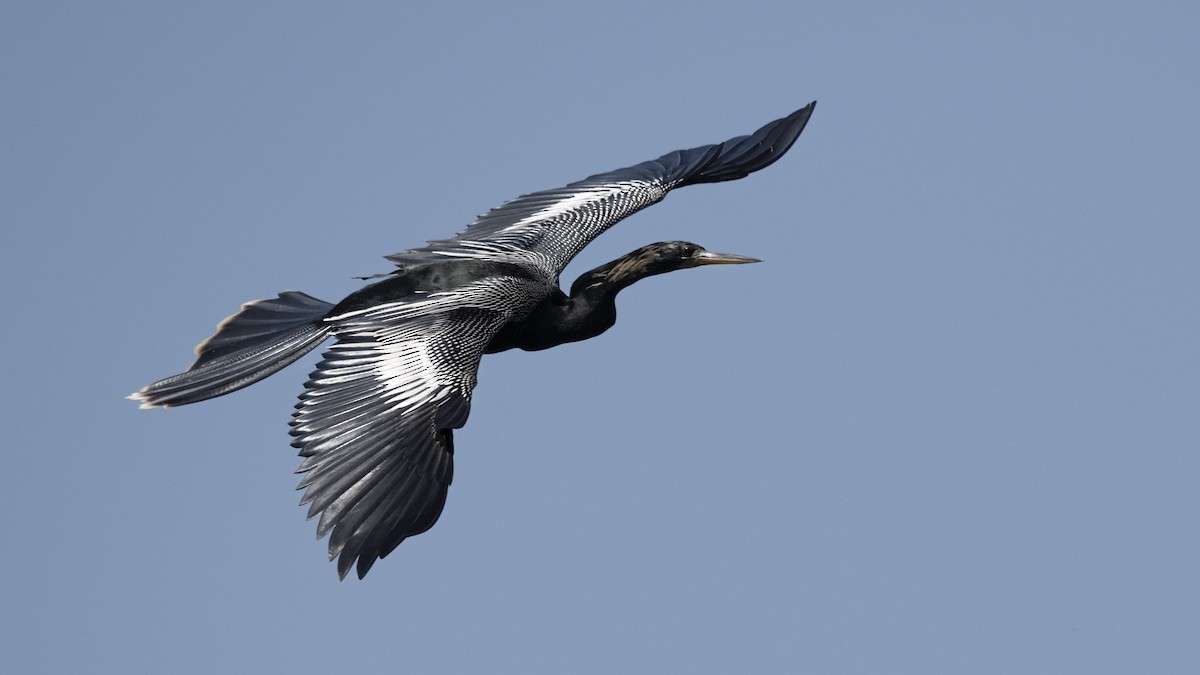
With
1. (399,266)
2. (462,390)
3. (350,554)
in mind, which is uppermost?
(399,266)

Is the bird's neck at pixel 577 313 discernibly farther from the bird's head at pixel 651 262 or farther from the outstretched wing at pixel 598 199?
the outstretched wing at pixel 598 199

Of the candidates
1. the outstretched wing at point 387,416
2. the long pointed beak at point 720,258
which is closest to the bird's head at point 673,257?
the long pointed beak at point 720,258

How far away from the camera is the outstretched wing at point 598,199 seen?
13.4 metres

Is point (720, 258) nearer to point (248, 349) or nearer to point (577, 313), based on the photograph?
point (577, 313)

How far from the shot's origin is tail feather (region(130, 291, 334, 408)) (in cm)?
1166

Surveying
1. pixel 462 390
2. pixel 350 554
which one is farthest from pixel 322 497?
pixel 462 390

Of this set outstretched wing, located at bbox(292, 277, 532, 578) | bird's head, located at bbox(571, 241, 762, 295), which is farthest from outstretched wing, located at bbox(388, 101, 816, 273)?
outstretched wing, located at bbox(292, 277, 532, 578)

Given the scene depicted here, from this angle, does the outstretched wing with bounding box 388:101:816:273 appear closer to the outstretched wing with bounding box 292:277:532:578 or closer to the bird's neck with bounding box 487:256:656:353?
the bird's neck with bounding box 487:256:656:353

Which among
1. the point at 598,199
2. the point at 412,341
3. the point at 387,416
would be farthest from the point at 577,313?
the point at 387,416

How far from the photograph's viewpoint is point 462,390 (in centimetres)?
1113

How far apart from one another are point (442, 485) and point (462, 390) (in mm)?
750

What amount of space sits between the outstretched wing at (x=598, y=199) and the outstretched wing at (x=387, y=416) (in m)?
1.15

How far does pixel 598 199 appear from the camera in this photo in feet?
47.6

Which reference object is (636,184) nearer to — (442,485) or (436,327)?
(436,327)
